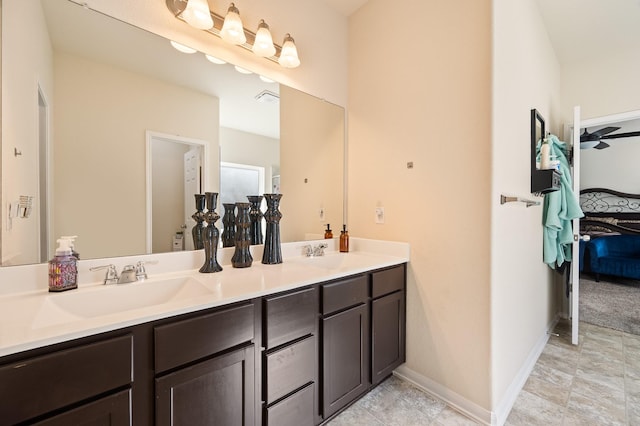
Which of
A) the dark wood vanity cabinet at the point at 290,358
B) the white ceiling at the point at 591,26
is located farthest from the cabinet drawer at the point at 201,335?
the white ceiling at the point at 591,26

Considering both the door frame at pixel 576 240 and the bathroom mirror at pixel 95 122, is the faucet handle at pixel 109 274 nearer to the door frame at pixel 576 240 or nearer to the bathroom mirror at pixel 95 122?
the bathroom mirror at pixel 95 122

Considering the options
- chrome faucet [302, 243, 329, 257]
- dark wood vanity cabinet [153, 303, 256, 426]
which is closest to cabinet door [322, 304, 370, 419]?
dark wood vanity cabinet [153, 303, 256, 426]

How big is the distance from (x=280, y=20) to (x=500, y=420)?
2709 mm

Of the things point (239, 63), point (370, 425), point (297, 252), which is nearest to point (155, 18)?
point (239, 63)

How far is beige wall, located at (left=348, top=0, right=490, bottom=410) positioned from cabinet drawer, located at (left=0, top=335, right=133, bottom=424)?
1555mm

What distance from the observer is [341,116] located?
221cm

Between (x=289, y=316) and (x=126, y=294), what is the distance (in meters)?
0.67

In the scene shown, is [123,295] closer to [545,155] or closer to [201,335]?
[201,335]

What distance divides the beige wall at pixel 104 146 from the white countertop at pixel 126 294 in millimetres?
134

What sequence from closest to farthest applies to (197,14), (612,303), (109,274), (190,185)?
(109,274), (197,14), (190,185), (612,303)

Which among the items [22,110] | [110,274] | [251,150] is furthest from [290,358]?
[22,110]

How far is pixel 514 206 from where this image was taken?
1.70 m

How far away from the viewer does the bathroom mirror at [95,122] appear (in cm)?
102

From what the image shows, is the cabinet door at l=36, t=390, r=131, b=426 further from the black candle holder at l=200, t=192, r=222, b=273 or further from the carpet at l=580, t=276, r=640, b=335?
the carpet at l=580, t=276, r=640, b=335
